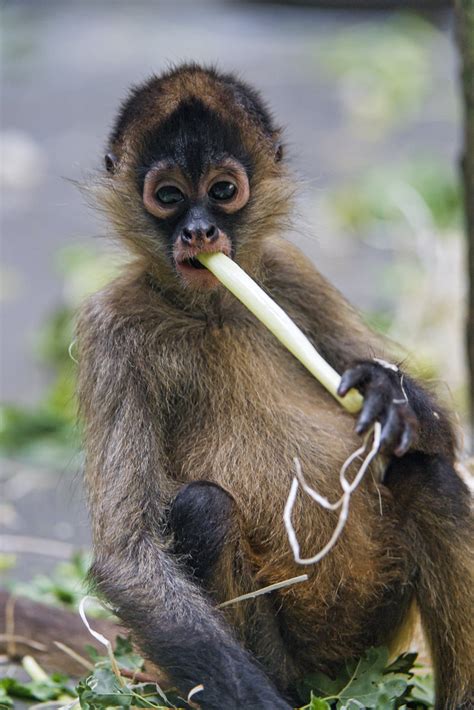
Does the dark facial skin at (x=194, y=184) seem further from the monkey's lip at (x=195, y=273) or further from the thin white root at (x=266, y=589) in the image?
the thin white root at (x=266, y=589)

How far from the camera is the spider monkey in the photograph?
198 inches

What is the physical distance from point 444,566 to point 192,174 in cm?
201

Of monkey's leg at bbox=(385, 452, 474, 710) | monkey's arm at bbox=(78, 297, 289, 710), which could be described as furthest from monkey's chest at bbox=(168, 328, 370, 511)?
monkey's leg at bbox=(385, 452, 474, 710)

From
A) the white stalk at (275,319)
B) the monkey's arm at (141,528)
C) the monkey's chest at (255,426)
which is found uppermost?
the white stalk at (275,319)

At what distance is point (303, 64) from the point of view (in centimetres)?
1822

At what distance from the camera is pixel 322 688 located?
5.29 metres

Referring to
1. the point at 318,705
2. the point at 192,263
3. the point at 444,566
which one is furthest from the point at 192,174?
the point at 318,705

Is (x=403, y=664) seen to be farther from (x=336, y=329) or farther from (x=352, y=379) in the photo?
(x=336, y=329)

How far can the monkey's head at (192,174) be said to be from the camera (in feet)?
17.6

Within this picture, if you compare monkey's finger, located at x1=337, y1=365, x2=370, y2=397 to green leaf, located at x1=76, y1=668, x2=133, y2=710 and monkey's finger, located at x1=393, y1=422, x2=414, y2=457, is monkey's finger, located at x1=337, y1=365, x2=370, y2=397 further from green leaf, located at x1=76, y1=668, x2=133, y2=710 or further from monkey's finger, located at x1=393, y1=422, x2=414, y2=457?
green leaf, located at x1=76, y1=668, x2=133, y2=710

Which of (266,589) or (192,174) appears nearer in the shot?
(266,589)

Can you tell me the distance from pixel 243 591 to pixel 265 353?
1206 millimetres

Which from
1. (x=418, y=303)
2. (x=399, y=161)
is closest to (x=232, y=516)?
(x=418, y=303)

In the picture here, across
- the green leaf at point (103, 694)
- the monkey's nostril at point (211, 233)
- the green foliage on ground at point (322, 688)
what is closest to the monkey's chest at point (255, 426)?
the monkey's nostril at point (211, 233)
